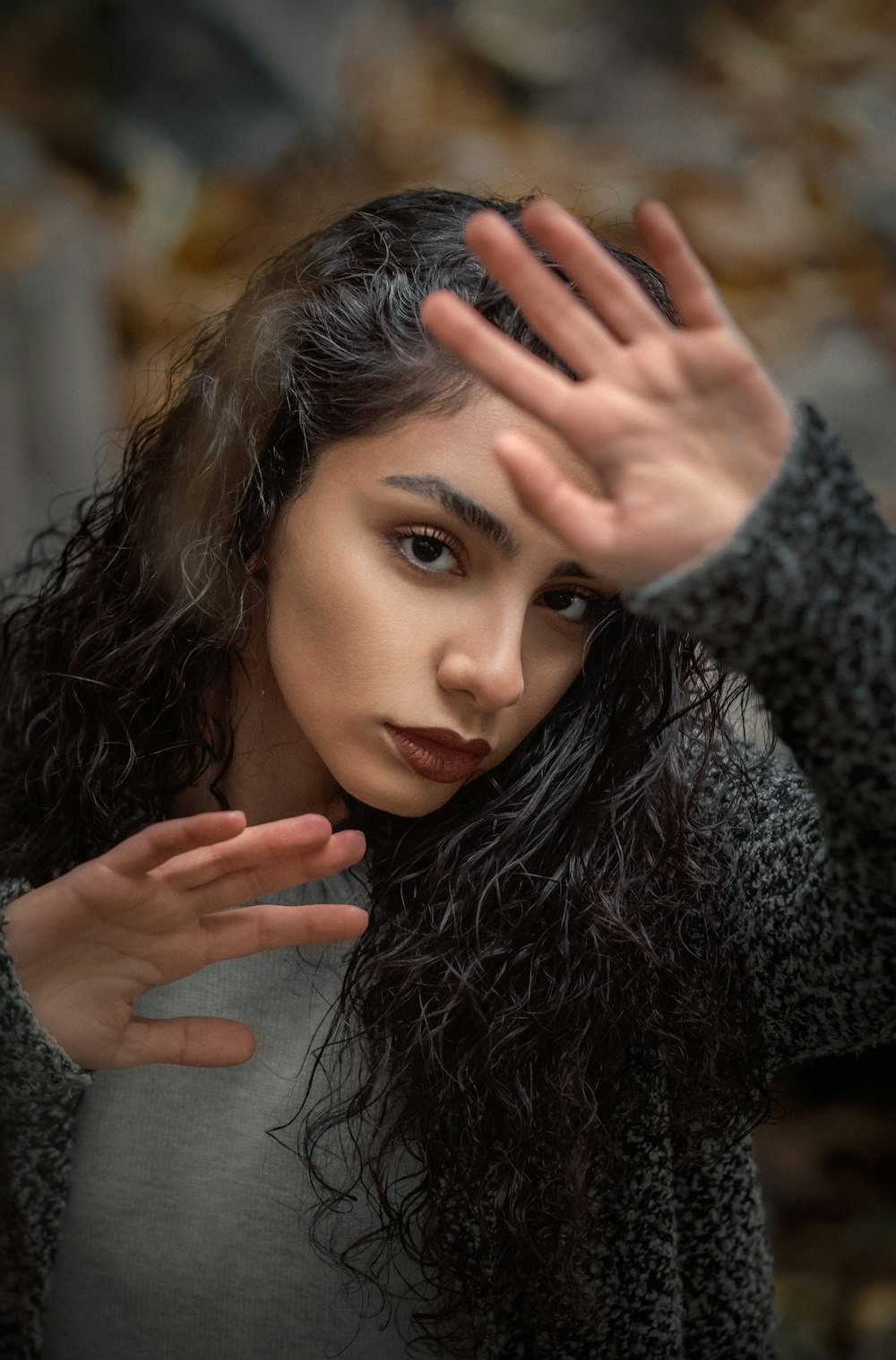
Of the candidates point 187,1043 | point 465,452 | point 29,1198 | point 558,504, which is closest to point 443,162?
point 465,452

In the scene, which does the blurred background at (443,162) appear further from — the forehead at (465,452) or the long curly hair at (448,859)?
the forehead at (465,452)

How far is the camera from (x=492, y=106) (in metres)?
0.60

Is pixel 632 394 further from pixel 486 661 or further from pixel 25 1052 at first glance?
pixel 25 1052

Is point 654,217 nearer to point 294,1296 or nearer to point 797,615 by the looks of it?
point 797,615

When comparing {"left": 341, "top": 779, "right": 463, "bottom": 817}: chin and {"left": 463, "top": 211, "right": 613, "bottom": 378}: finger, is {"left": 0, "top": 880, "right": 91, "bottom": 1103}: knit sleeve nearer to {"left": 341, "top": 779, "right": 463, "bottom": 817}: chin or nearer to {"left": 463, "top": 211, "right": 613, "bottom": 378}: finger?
{"left": 341, "top": 779, "right": 463, "bottom": 817}: chin

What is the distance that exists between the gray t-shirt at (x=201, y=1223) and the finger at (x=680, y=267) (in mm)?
385

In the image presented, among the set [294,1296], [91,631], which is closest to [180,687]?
[91,631]

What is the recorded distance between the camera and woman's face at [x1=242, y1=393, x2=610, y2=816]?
0.45 meters

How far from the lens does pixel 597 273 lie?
35 cm

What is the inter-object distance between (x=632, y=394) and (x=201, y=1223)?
1.45 feet

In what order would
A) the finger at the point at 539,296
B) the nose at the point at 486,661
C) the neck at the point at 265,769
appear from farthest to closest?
the neck at the point at 265,769 < the nose at the point at 486,661 < the finger at the point at 539,296

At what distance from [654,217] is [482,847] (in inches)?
12.2

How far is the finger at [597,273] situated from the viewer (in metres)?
0.35

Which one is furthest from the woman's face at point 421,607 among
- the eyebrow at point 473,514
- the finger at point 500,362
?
the finger at point 500,362
